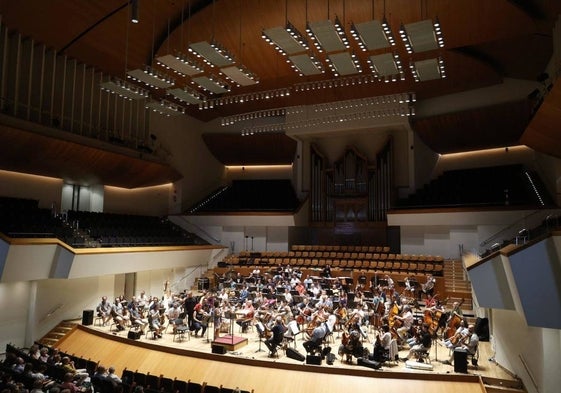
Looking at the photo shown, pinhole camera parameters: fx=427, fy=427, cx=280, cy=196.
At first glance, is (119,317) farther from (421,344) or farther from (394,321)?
(421,344)

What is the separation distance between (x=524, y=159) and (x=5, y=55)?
17.3 m

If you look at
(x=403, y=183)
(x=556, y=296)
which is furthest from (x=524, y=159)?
(x=556, y=296)

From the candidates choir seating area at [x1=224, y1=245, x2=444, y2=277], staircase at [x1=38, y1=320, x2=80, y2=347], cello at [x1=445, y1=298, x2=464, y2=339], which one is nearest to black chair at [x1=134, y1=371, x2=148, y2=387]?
staircase at [x1=38, y1=320, x2=80, y2=347]

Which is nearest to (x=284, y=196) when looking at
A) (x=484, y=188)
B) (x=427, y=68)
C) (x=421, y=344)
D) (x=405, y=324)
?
(x=484, y=188)

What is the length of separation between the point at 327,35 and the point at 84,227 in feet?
32.5

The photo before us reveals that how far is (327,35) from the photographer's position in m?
7.93

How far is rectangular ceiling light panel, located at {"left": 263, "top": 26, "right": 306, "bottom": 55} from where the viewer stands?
7.76m

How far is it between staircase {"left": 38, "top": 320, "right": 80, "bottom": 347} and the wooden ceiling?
7.59 m

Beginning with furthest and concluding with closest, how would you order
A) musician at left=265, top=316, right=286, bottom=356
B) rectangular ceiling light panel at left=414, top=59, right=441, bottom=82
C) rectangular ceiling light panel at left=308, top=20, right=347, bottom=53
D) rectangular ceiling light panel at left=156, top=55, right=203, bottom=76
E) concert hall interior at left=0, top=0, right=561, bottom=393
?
rectangular ceiling light panel at left=156, top=55, right=203, bottom=76
rectangular ceiling light panel at left=414, top=59, right=441, bottom=82
musician at left=265, top=316, right=286, bottom=356
concert hall interior at left=0, top=0, right=561, bottom=393
rectangular ceiling light panel at left=308, top=20, right=347, bottom=53

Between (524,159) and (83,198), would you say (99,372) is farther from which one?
(524,159)

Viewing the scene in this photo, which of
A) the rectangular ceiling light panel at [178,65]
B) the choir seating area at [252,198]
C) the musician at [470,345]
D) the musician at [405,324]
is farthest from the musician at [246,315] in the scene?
the choir seating area at [252,198]

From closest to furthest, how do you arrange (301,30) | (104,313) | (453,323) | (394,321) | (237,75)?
(453,323), (394,321), (237,75), (301,30), (104,313)

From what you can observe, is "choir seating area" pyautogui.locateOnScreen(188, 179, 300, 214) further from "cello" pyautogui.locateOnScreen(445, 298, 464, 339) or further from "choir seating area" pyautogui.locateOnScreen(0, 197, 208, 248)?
"cello" pyautogui.locateOnScreen(445, 298, 464, 339)

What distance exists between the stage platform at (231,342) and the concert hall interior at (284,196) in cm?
6
